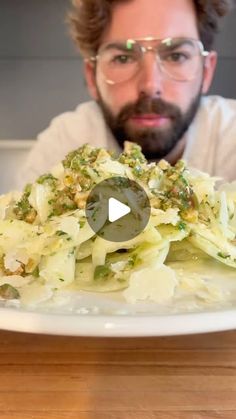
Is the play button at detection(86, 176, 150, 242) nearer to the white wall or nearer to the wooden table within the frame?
the wooden table

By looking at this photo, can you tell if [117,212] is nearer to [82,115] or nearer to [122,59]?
[122,59]

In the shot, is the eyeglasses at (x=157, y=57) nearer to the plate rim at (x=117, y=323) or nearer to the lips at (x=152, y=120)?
the lips at (x=152, y=120)

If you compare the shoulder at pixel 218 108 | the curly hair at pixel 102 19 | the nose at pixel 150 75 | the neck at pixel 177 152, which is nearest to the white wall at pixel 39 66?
the curly hair at pixel 102 19

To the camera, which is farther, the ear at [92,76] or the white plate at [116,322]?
the ear at [92,76]

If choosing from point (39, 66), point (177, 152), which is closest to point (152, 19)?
point (177, 152)

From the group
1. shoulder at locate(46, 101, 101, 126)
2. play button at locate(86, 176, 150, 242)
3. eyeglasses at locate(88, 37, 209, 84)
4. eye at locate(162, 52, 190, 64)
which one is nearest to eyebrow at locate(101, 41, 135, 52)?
eyeglasses at locate(88, 37, 209, 84)

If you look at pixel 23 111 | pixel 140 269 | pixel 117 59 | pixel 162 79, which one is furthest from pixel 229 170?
pixel 23 111
